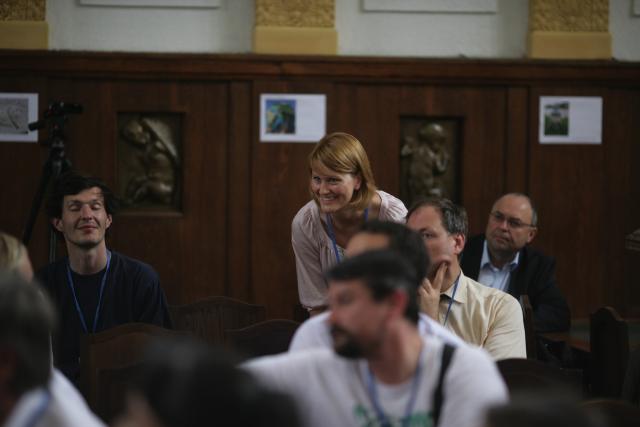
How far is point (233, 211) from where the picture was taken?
6930 mm

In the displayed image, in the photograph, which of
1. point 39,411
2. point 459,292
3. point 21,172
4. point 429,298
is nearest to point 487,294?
point 459,292

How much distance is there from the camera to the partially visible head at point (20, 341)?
6.75ft

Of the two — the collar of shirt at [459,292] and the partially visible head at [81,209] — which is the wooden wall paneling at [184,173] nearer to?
the partially visible head at [81,209]

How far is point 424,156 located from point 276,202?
3.56 ft

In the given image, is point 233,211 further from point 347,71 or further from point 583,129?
point 583,129

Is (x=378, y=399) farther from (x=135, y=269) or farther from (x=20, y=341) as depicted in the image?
(x=135, y=269)

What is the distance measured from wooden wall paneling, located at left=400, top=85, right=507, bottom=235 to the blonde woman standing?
2.37m

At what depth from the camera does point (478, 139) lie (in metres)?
7.15

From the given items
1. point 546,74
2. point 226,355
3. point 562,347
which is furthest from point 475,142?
point 226,355

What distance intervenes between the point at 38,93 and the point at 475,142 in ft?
9.83

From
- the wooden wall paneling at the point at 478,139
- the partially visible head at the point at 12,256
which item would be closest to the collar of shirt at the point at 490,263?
the wooden wall paneling at the point at 478,139

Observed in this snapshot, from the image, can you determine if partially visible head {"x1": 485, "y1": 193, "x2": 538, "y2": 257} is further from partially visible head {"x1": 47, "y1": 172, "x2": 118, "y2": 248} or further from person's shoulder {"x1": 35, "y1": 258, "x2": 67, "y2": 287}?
person's shoulder {"x1": 35, "y1": 258, "x2": 67, "y2": 287}

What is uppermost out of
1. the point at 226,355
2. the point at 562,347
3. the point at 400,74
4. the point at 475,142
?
the point at 400,74

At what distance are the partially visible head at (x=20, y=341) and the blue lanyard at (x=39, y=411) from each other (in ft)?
0.16
